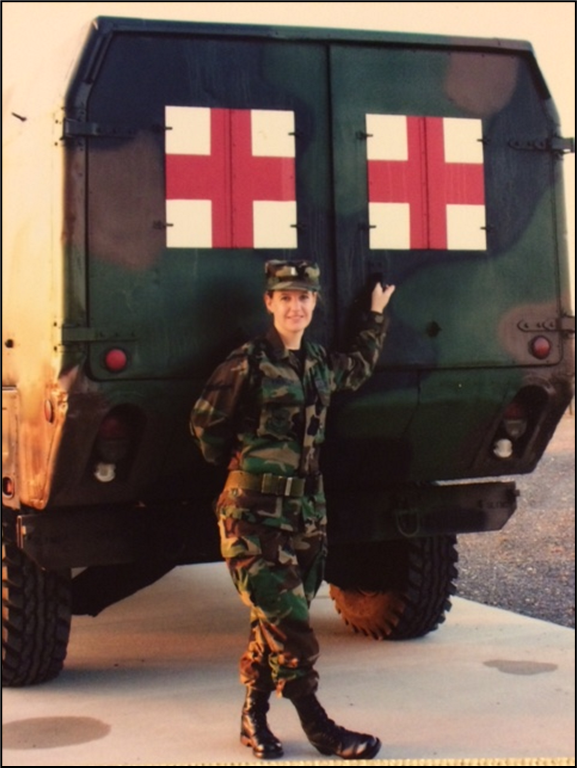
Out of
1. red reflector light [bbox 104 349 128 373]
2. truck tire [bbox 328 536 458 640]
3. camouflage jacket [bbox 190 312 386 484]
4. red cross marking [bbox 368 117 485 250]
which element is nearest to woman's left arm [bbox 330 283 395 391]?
camouflage jacket [bbox 190 312 386 484]

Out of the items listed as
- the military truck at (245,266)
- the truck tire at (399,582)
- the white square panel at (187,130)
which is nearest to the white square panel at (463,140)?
the military truck at (245,266)

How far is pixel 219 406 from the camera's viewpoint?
422 centimetres

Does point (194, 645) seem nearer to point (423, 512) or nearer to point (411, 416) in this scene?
point (423, 512)

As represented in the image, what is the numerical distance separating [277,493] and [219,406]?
0.36m

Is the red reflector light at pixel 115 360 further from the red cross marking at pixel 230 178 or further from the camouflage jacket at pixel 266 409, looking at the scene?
the red cross marking at pixel 230 178

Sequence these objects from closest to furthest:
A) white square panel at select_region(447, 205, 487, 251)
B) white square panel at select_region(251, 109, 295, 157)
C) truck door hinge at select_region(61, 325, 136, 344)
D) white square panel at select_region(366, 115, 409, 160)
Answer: truck door hinge at select_region(61, 325, 136, 344) < white square panel at select_region(251, 109, 295, 157) < white square panel at select_region(366, 115, 409, 160) < white square panel at select_region(447, 205, 487, 251)

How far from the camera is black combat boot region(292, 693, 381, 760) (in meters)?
4.15

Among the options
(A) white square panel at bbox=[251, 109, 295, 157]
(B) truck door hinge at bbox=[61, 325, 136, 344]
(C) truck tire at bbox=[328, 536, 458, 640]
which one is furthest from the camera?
(C) truck tire at bbox=[328, 536, 458, 640]

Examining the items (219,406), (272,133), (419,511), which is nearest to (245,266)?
(272,133)

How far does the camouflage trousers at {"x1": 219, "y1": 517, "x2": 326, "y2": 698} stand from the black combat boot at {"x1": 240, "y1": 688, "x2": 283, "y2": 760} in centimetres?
9

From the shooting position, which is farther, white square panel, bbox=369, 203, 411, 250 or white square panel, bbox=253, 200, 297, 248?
white square panel, bbox=369, 203, 411, 250

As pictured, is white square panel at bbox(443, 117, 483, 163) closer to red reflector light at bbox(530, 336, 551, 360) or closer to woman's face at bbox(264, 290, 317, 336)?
red reflector light at bbox(530, 336, 551, 360)

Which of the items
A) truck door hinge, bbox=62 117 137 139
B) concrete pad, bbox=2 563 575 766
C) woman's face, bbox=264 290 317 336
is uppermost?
truck door hinge, bbox=62 117 137 139

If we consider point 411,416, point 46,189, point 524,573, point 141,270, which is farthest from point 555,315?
point 524,573
